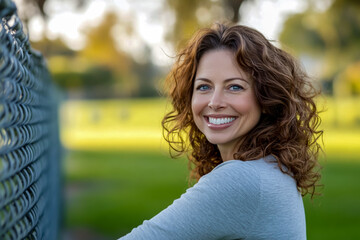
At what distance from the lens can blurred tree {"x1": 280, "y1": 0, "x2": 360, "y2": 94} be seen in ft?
109

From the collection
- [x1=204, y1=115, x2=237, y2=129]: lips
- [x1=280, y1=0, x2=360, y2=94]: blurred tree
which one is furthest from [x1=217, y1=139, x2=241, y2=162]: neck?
[x1=280, y1=0, x2=360, y2=94]: blurred tree

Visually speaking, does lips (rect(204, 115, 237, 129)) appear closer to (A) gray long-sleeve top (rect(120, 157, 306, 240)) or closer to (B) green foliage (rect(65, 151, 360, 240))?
(A) gray long-sleeve top (rect(120, 157, 306, 240))

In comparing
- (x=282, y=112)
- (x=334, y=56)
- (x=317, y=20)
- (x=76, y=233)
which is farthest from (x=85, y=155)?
(x=334, y=56)

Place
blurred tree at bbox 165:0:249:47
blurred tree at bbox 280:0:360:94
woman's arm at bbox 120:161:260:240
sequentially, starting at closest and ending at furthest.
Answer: woman's arm at bbox 120:161:260:240 → blurred tree at bbox 165:0:249:47 → blurred tree at bbox 280:0:360:94

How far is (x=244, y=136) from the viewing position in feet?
8.45

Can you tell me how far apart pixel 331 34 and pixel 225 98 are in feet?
132

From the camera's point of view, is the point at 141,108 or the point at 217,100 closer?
the point at 217,100

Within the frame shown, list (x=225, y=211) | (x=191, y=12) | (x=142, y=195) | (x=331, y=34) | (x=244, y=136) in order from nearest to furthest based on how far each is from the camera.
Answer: (x=225, y=211)
(x=244, y=136)
(x=142, y=195)
(x=191, y=12)
(x=331, y=34)

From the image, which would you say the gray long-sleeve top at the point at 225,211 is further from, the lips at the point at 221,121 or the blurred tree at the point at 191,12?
the blurred tree at the point at 191,12

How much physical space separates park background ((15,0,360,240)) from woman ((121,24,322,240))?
1.85 ft

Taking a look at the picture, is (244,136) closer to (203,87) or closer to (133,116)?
(203,87)

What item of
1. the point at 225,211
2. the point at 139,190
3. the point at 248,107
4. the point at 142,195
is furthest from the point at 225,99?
the point at 139,190

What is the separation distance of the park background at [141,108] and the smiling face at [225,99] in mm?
605

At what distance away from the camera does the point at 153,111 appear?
165 ft
